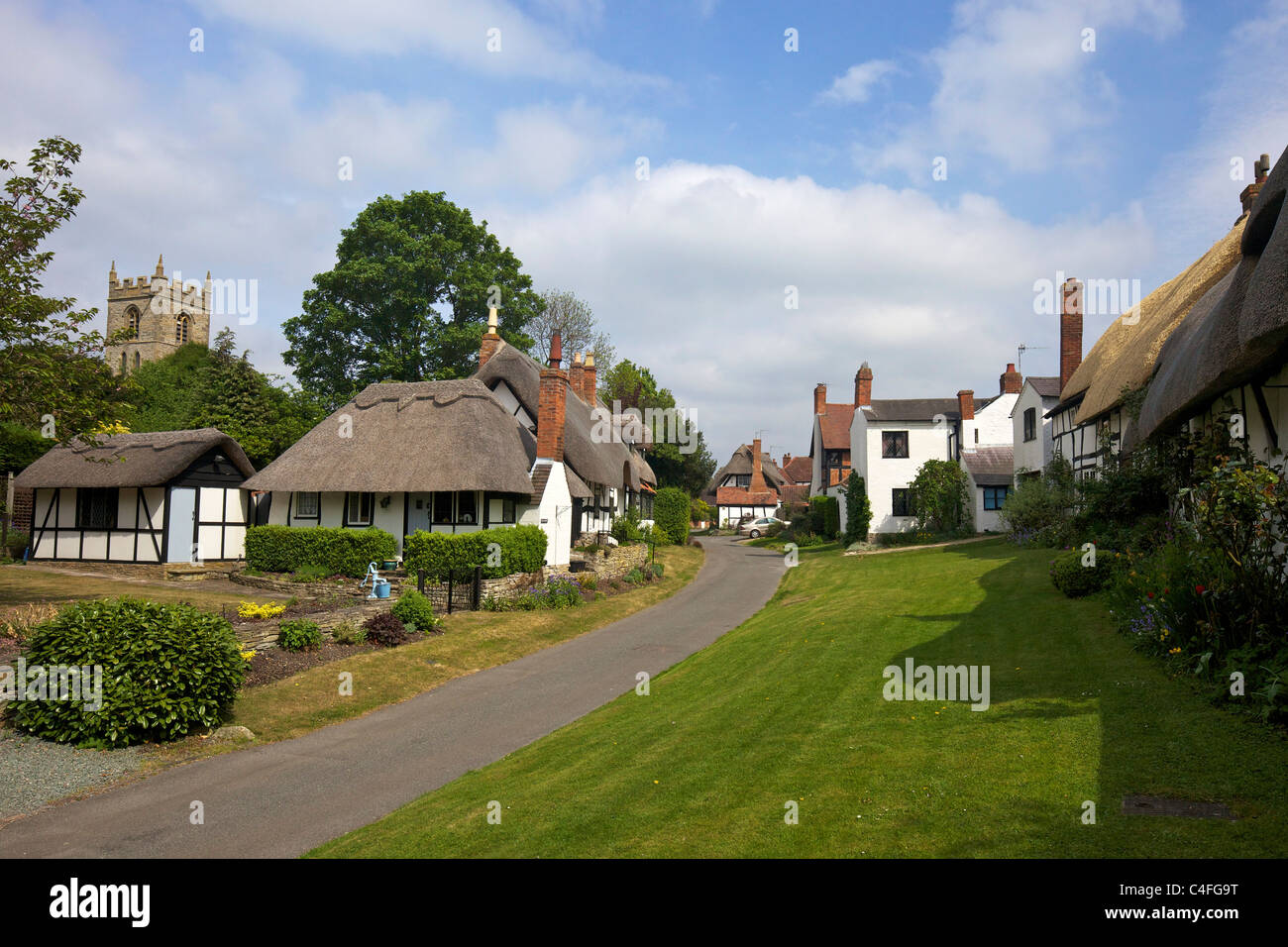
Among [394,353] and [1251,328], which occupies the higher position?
[394,353]

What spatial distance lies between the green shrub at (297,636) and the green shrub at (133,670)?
12.6 ft

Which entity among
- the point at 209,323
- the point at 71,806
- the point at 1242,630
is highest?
the point at 209,323

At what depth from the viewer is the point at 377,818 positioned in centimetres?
849

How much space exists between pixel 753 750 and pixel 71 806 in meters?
7.85

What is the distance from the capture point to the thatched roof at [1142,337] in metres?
19.7

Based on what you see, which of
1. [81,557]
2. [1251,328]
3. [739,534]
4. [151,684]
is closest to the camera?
[1251,328]

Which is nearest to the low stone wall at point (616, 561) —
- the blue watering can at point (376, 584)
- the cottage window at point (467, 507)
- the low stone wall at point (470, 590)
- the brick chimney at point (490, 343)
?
the cottage window at point (467, 507)

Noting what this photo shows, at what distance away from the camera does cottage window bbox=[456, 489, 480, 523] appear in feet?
82.5

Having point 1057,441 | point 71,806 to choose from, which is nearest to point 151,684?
point 71,806

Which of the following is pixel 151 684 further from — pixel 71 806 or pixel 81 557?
pixel 81 557

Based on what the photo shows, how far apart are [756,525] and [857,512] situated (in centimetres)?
2506

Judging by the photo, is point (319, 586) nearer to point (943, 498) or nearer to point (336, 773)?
point (336, 773)

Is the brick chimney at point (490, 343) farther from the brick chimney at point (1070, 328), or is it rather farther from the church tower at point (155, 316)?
the church tower at point (155, 316)
